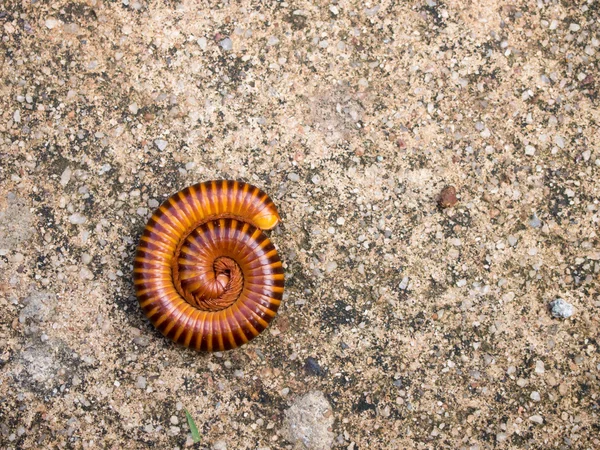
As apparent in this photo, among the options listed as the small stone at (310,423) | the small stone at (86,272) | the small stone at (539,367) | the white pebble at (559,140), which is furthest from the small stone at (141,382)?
the white pebble at (559,140)

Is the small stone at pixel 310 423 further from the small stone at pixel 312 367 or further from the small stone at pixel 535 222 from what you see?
the small stone at pixel 535 222

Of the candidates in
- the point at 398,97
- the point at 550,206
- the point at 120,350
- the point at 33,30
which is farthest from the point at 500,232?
the point at 33,30

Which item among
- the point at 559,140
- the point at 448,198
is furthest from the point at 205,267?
the point at 559,140

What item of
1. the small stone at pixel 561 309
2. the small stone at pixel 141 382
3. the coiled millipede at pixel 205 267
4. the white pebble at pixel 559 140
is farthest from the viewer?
the white pebble at pixel 559 140

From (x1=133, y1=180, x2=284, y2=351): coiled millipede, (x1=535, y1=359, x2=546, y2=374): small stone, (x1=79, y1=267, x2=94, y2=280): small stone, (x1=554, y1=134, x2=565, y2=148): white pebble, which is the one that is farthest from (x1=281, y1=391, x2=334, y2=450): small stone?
(x1=554, y1=134, x2=565, y2=148): white pebble

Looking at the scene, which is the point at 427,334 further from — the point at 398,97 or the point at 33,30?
the point at 33,30

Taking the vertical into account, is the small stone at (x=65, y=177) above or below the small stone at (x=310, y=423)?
above

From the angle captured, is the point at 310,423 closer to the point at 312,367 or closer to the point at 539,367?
the point at 312,367
